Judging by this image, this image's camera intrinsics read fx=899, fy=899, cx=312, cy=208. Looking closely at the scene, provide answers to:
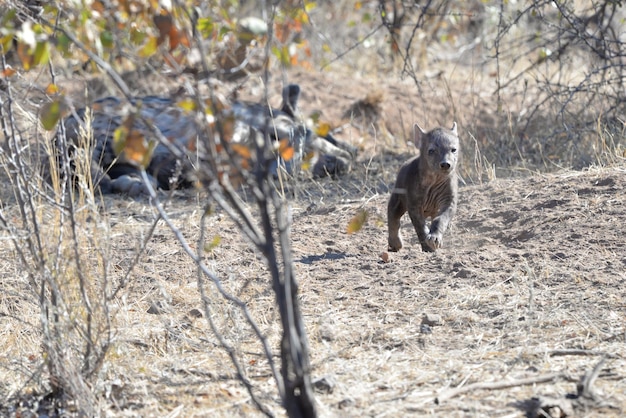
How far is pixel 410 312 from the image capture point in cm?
495

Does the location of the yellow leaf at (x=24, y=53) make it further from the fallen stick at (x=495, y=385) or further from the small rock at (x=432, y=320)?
the small rock at (x=432, y=320)

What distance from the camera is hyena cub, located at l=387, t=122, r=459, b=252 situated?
6.39m

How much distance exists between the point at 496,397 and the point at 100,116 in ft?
22.0

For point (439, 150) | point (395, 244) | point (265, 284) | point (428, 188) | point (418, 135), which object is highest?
point (418, 135)

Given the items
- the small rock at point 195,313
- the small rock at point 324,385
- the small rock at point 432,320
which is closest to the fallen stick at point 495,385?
the small rock at point 324,385

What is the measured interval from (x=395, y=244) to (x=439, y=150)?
771 millimetres

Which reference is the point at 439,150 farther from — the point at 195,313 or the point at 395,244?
the point at 195,313

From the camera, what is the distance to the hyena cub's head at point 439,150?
21.1 feet

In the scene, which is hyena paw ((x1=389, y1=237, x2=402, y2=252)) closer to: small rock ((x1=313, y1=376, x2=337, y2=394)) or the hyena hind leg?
the hyena hind leg

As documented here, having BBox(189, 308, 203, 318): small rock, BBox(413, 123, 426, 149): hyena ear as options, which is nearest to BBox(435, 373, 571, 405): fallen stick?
BBox(189, 308, 203, 318): small rock

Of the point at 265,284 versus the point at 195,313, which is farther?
the point at 265,284

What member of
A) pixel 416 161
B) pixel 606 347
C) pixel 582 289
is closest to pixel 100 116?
pixel 416 161

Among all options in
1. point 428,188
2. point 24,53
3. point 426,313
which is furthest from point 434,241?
point 24,53

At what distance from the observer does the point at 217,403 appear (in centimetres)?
395
